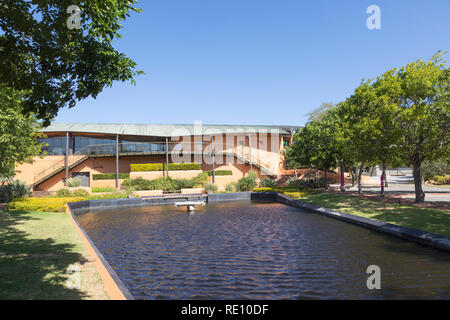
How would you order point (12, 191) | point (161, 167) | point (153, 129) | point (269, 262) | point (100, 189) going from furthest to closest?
point (153, 129), point (161, 167), point (100, 189), point (12, 191), point (269, 262)

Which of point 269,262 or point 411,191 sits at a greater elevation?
point 411,191

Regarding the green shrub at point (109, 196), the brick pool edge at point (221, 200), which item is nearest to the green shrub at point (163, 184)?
the green shrub at point (109, 196)

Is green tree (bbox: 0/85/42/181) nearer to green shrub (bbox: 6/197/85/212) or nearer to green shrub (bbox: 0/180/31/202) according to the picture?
green shrub (bbox: 6/197/85/212)

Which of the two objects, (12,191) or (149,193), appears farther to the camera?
(149,193)

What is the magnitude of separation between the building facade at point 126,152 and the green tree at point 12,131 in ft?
47.8

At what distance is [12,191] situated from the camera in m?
24.2

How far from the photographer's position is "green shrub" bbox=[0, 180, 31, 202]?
23492 millimetres

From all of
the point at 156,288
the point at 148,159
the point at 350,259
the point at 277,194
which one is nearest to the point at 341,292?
the point at 350,259

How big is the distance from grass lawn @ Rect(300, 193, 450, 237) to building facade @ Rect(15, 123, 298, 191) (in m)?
18.5

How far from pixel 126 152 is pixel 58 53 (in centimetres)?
2929

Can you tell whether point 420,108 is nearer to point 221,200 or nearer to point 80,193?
point 221,200

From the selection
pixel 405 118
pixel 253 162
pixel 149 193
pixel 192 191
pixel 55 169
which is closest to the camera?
pixel 405 118

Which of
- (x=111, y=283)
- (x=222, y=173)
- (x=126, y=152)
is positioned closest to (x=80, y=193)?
(x=126, y=152)

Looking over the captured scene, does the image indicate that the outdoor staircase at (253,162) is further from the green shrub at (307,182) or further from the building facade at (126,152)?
the green shrub at (307,182)
